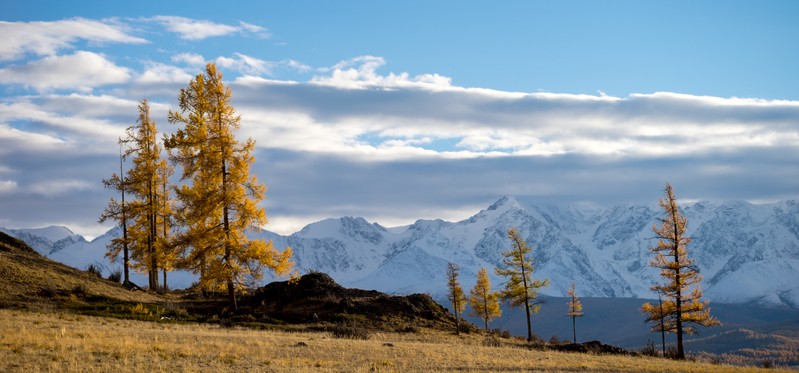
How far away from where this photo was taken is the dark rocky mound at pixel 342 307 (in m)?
47.7

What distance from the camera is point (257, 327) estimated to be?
41.3 metres

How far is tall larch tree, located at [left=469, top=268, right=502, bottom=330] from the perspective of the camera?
90.8 metres

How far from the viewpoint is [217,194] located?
4088 cm

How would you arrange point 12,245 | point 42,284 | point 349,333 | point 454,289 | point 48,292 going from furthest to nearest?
1. point 454,289
2. point 12,245
3. point 42,284
4. point 48,292
5. point 349,333

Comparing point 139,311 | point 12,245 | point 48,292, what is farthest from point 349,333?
point 12,245

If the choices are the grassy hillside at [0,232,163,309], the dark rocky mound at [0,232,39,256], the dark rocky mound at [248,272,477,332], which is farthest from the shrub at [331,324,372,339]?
the dark rocky mound at [0,232,39,256]

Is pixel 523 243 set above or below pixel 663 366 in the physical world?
above

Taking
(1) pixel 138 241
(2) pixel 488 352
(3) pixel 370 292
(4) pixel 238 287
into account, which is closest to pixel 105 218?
(1) pixel 138 241

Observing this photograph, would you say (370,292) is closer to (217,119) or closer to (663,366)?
(217,119)

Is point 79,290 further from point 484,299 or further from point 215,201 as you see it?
point 484,299

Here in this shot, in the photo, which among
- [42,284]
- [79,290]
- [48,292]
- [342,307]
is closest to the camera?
[48,292]

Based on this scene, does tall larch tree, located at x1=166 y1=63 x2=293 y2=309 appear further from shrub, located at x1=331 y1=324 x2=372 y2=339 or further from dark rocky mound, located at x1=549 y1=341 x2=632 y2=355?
dark rocky mound, located at x1=549 y1=341 x2=632 y2=355

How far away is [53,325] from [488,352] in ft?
63.0

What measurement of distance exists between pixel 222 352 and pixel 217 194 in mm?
15034
